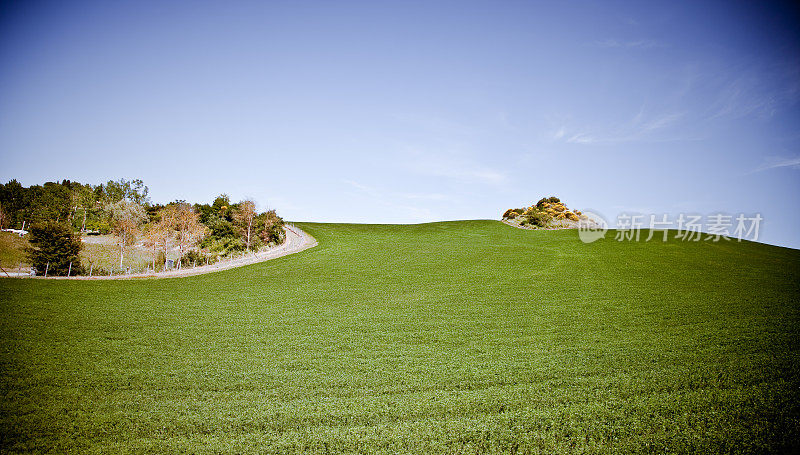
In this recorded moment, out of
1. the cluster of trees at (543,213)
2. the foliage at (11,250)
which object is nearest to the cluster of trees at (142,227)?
the foliage at (11,250)

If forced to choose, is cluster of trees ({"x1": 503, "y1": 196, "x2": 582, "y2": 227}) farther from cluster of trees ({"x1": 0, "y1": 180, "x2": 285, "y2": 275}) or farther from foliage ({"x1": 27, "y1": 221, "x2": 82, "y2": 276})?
foliage ({"x1": 27, "y1": 221, "x2": 82, "y2": 276})

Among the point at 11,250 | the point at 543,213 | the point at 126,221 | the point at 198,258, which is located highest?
the point at 543,213

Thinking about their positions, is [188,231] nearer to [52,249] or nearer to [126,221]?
[126,221]

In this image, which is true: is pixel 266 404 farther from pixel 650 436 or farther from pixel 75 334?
pixel 75 334

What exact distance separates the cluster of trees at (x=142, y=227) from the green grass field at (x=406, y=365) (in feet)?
15.5

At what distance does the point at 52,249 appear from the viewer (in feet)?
68.5

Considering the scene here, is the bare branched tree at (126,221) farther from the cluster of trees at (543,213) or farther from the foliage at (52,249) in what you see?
the cluster of trees at (543,213)

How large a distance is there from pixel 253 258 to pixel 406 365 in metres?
19.9

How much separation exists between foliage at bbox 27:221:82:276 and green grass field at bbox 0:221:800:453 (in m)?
4.02

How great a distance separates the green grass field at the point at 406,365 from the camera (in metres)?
5.80

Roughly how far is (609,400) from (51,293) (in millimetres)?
22075

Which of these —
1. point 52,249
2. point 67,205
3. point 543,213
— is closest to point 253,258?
point 52,249

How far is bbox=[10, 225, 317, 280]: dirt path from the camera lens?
20156 mm

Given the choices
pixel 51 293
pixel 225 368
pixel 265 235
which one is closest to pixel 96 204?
pixel 265 235
